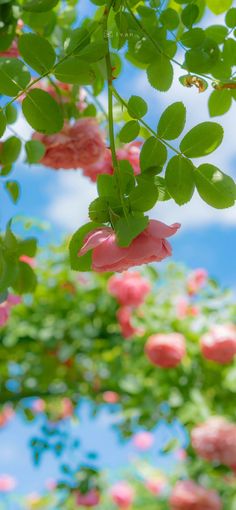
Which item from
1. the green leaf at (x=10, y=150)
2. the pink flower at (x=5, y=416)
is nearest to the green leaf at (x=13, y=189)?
the green leaf at (x=10, y=150)

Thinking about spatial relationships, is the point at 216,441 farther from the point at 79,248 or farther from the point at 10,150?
the point at 79,248

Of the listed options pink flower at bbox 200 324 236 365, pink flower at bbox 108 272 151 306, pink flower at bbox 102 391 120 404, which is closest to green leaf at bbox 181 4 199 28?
pink flower at bbox 200 324 236 365

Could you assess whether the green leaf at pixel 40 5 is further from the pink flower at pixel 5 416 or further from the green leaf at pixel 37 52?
the pink flower at pixel 5 416

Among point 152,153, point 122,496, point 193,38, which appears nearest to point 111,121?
point 152,153

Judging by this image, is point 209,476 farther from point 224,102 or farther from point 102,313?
point 224,102

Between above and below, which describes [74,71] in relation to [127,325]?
above

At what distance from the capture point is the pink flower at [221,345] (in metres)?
2.60

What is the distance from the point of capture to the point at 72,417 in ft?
11.3

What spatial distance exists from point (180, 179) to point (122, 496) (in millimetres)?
2902

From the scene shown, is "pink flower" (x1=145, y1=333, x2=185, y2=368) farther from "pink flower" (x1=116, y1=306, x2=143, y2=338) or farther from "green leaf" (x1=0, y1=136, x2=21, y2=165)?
"green leaf" (x1=0, y1=136, x2=21, y2=165)

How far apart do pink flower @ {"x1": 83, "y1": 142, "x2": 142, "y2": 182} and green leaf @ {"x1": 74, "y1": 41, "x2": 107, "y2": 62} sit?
369 mm

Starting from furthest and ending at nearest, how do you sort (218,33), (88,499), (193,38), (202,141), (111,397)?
(111,397)
(88,499)
(218,33)
(193,38)
(202,141)

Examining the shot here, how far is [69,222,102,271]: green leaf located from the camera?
0.71 meters

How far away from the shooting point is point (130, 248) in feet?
2.10
